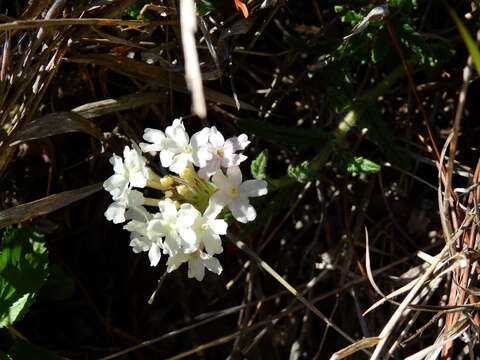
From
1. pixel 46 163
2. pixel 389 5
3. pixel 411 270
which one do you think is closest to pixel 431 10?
pixel 389 5

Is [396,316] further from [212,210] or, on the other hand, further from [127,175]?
[127,175]

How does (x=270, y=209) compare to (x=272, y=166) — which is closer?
(x=270, y=209)

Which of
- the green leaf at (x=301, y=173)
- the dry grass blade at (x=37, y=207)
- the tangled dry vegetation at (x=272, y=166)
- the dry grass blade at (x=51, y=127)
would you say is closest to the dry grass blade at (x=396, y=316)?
the tangled dry vegetation at (x=272, y=166)

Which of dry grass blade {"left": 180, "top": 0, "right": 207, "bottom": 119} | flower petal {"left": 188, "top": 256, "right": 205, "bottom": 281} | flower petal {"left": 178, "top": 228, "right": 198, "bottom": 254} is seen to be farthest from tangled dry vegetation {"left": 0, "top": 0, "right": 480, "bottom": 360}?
dry grass blade {"left": 180, "top": 0, "right": 207, "bottom": 119}

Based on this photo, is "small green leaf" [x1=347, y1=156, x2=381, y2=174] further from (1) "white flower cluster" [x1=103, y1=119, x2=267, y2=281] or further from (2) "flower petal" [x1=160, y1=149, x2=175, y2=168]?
(2) "flower petal" [x1=160, y1=149, x2=175, y2=168]

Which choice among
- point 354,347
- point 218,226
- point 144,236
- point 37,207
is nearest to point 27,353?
point 37,207

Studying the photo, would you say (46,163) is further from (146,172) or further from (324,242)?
(324,242)
